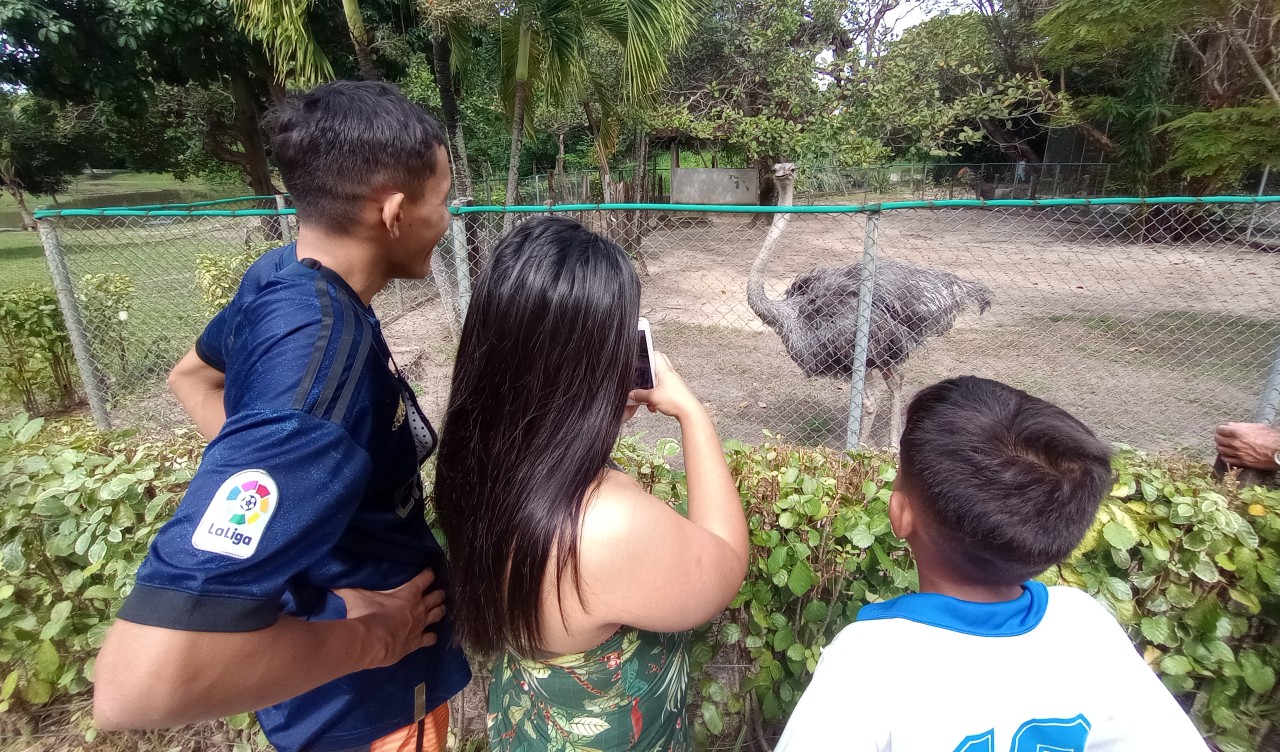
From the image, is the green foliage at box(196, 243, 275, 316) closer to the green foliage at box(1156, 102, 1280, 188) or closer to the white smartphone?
the white smartphone

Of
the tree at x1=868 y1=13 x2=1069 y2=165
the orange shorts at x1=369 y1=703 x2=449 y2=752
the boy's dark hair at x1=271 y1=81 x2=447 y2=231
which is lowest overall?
the orange shorts at x1=369 y1=703 x2=449 y2=752

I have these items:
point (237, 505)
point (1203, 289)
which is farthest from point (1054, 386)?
point (237, 505)

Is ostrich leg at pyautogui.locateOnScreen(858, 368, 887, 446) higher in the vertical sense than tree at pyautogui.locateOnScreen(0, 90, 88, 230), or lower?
lower

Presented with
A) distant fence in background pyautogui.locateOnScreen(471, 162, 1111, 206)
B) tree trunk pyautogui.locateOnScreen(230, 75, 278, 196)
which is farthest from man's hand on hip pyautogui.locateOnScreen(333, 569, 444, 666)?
tree trunk pyautogui.locateOnScreen(230, 75, 278, 196)

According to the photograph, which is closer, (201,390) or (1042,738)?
(1042,738)

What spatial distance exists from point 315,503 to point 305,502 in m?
0.01

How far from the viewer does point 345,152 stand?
1.05 metres

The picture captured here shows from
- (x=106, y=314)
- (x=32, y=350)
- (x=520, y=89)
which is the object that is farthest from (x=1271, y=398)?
(x=32, y=350)

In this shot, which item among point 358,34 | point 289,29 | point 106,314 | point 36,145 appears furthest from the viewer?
point 36,145

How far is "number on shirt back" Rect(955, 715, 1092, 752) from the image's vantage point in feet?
2.79

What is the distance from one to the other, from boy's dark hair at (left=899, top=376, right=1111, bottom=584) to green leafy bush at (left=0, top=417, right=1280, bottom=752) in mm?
672

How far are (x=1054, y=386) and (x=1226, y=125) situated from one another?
10.4 meters

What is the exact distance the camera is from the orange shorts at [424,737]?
118 cm

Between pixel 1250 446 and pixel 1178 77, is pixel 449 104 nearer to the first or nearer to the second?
pixel 1250 446
